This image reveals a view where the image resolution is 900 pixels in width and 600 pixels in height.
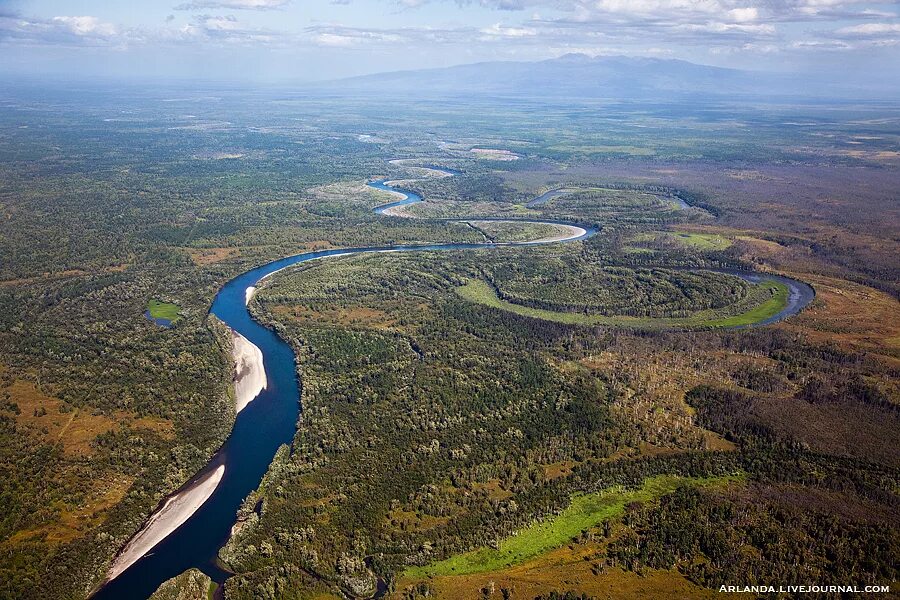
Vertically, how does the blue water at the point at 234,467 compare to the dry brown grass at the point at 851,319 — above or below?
below

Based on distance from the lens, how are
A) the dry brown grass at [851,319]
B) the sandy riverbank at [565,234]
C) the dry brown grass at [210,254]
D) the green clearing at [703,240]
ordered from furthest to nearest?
the sandy riverbank at [565,234] < the green clearing at [703,240] < the dry brown grass at [210,254] < the dry brown grass at [851,319]

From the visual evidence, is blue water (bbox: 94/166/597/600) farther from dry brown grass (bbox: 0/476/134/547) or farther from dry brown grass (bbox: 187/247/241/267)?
dry brown grass (bbox: 187/247/241/267)

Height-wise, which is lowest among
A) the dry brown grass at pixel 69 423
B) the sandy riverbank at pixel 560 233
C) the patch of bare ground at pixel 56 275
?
the dry brown grass at pixel 69 423

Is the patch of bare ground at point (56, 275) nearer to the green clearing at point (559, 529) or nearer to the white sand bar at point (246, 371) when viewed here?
the white sand bar at point (246, 371)

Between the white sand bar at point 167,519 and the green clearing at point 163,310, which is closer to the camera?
the white sand bar at point 167,519

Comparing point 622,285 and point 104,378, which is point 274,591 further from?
point 622,285

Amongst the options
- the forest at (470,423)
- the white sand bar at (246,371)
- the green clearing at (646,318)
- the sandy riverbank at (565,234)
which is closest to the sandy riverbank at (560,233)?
the sandy riverbank at (565,234)

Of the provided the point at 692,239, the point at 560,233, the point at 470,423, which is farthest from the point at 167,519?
the point at 692,239
